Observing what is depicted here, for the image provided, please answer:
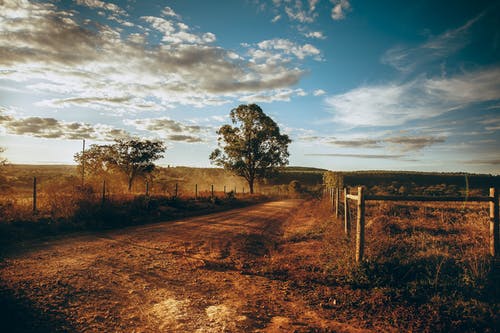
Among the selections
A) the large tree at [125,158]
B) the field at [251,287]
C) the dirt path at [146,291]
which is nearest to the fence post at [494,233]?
the field at [251,287]

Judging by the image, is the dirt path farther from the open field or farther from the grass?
the grass

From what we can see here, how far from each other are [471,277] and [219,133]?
3771 centimetres

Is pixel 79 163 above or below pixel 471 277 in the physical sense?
above

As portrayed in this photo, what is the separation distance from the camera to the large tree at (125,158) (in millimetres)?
32312

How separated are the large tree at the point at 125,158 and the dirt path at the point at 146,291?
81.2 ft

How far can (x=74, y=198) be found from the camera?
1494cm

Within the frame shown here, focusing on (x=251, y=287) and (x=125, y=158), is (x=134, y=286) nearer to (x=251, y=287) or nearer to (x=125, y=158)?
(x=251, y=287)

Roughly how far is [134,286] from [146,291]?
1.41 feet

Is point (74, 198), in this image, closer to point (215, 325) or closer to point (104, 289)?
point (104, 289)

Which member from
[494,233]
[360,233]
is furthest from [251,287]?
[494,233]

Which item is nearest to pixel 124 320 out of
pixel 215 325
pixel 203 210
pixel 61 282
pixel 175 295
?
pixel 175 295

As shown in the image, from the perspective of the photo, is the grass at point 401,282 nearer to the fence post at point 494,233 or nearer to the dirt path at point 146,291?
the fence post at point 494,233

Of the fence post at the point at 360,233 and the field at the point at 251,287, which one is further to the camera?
the fence post at the point at 360,233

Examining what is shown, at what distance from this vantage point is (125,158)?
33875mm
